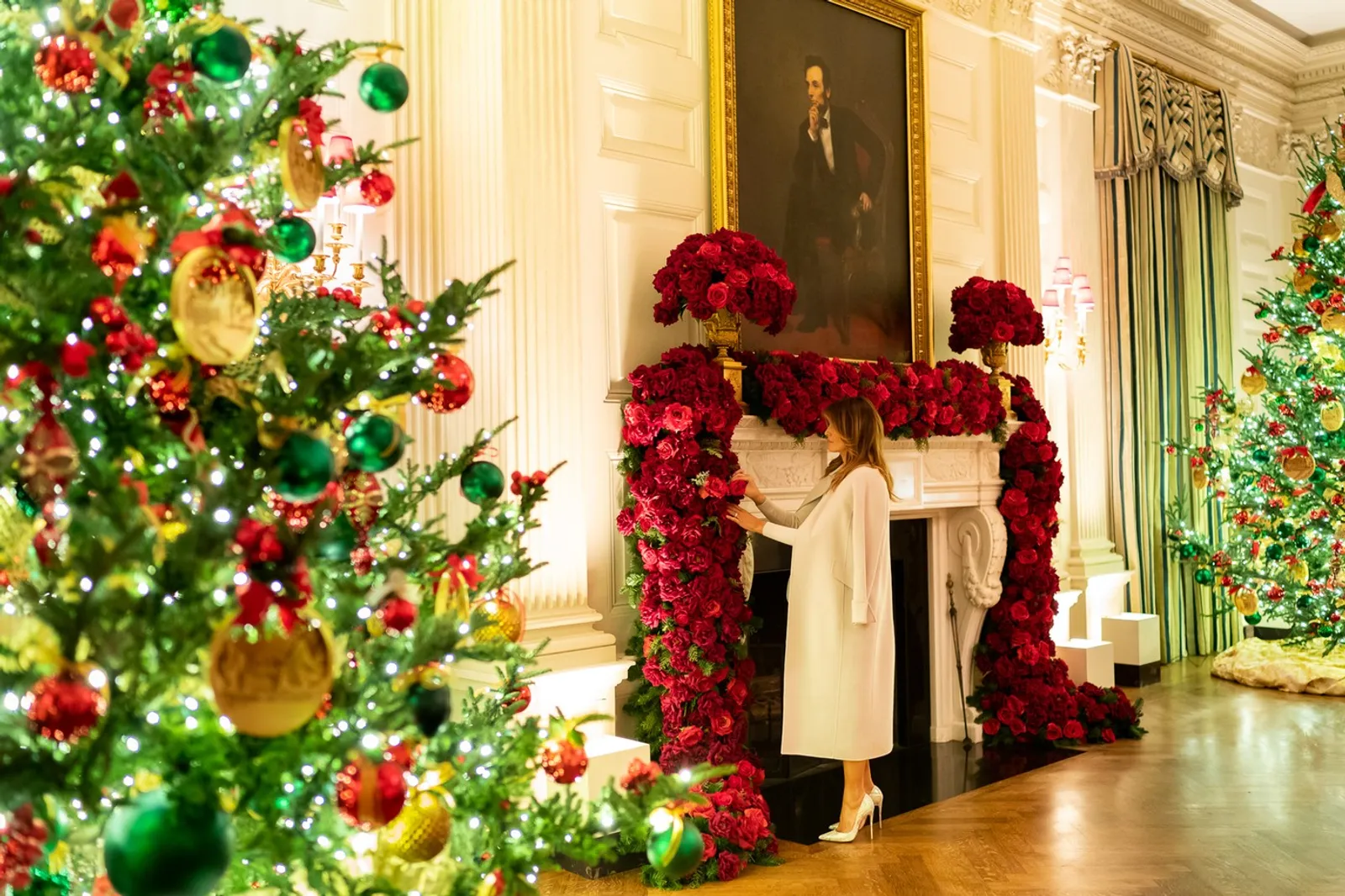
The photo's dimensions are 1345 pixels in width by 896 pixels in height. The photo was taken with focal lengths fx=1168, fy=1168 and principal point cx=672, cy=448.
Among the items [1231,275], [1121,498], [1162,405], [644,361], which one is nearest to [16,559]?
[644,361]

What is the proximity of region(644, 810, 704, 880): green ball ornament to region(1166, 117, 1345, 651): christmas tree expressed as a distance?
20.7 ft

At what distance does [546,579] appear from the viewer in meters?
4.57

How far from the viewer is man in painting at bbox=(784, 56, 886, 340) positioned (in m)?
5.86

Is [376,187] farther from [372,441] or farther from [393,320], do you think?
[372,441]

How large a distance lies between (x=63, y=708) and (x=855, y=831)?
3.76m

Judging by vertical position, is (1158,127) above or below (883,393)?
above

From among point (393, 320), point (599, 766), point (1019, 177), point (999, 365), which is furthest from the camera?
point (1019, 177)

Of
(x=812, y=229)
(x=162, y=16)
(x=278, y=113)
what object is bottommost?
(x=278, y=113)

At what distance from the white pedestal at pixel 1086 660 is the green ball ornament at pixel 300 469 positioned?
6.11m

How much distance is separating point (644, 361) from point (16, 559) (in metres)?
3.74

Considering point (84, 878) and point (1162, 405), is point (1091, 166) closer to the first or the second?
point (1162, 405)

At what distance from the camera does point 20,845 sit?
141 centimetres

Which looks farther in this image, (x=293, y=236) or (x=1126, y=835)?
(x=1126, y=835)

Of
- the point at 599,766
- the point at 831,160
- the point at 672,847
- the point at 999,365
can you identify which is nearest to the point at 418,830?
the point at 672,847
